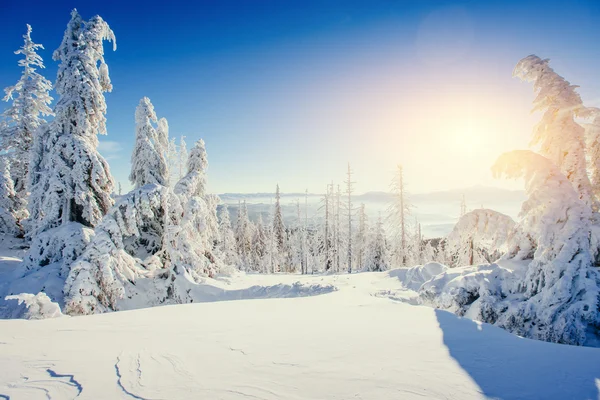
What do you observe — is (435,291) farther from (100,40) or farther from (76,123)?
(100,40)

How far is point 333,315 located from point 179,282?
32.5ft

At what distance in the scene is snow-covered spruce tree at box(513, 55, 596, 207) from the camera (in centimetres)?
877

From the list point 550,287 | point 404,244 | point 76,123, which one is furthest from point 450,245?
point 404,244

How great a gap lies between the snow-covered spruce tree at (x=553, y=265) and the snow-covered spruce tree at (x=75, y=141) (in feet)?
53.7

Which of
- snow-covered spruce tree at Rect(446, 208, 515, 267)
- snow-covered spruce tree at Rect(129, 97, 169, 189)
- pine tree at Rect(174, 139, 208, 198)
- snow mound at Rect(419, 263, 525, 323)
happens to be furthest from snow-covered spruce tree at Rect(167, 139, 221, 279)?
snow-covered spruce tree at Rect(446, 208, 515, 267)

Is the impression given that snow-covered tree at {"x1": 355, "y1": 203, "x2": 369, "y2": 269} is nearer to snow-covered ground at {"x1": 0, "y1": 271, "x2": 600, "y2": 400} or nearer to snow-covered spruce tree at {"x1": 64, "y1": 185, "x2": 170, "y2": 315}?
snow-covered spruce tree at {"x1": 64, "y1": 185, "x2": 170, "y2": 315}

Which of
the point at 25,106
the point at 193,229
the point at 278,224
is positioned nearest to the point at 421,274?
the point at 193,229

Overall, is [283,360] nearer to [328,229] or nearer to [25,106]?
[25,106]

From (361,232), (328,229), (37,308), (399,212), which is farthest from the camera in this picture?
(361,232)

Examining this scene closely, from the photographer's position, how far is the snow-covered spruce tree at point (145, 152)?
17.7 metres

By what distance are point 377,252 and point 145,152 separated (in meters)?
28.1

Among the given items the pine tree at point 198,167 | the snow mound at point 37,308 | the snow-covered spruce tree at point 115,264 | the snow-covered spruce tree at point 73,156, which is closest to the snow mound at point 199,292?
the snow-covered spruce tree at point 115,264

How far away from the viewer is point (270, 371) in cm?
352

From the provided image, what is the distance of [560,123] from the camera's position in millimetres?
9000
